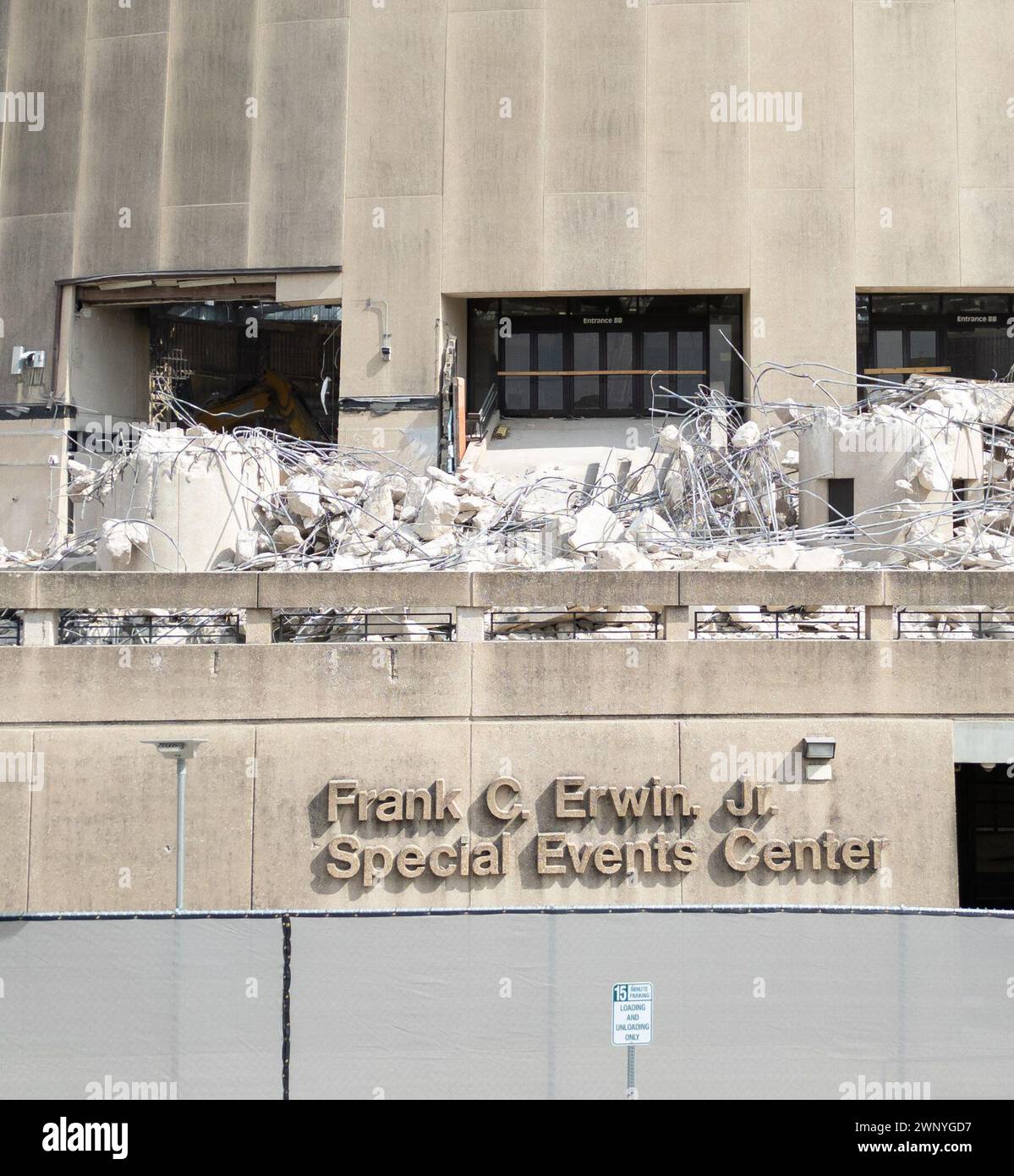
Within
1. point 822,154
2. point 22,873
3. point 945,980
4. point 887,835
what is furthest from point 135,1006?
point 822,154

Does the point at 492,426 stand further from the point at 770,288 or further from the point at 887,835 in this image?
the point at 887,835

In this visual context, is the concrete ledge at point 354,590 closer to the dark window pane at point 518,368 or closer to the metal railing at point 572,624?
the metal railing at point 572,624

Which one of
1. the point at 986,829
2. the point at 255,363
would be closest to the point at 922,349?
the point at 986,829

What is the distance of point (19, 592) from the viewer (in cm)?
1192

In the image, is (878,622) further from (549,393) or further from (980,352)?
(980,352)

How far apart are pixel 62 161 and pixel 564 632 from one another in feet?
50.1

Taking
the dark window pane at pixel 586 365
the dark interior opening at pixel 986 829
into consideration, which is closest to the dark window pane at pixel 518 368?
the dark window pane at pixel 586 365

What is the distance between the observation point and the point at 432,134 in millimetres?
22016

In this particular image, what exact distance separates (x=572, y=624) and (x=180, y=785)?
3842 millimetres

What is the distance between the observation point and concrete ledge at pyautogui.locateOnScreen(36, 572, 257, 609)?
469 inches

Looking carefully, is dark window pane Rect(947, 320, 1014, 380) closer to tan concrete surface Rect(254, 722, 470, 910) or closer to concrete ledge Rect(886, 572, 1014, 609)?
concrete ledge Rect(886, 572, 1014, 609)

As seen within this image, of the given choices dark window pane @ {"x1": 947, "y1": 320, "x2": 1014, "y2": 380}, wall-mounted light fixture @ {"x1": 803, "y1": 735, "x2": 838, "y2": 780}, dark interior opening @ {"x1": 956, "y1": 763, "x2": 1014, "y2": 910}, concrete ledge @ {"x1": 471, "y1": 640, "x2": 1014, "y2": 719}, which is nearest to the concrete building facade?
dark window pane @ {"x1": 947, "y1": 320, "x2": 1014, "y2": 380}

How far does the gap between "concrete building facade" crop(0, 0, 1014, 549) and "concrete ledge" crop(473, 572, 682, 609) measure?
10.5 metres

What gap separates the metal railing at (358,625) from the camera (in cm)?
1232
